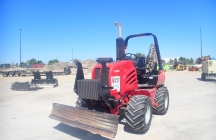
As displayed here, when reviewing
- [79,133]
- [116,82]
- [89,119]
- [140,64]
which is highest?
[140,64]

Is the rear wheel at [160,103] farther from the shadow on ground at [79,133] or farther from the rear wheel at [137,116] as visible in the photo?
the shadow on ground at [79,133]

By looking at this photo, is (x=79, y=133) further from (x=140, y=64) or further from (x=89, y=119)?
(x=140, y=64)

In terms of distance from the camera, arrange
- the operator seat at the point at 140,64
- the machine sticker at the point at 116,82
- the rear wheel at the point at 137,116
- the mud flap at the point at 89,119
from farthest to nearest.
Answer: the operator seat at the point at 140,64 < the machine sticker at the point at 116,82 < the rear wheel at the point at 137,116 < the mud flap at the point at 89,119

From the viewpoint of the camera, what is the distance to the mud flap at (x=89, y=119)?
12.7ft

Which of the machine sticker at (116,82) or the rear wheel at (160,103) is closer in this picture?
the machine sticker at (116,82)

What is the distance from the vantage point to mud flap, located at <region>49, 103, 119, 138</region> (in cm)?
386

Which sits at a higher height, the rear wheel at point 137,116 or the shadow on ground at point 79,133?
Answer: the rear wheel at point 137,116

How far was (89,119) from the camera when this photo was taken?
427 centimetres

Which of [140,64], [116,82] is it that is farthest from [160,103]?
[116,82]

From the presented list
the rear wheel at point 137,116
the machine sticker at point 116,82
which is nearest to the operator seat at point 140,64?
the machine sticker at point 116,82

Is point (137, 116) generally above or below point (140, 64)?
below

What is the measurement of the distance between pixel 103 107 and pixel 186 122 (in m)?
2.62

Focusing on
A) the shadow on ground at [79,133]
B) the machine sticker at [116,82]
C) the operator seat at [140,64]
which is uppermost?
the operator seat at [140,64]

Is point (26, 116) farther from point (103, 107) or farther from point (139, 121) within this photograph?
point (139, 121)
